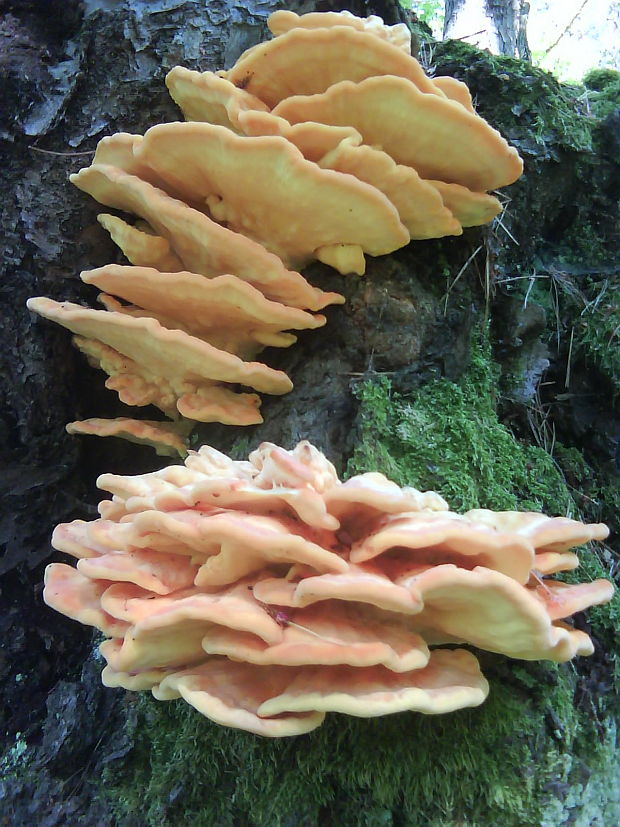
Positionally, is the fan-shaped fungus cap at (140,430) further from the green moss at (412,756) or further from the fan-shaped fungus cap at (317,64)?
the fan-shaped fungus cap at (317,64)

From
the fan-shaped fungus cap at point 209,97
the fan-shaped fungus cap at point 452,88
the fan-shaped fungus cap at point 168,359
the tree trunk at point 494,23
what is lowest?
the fan-shaped fungus cap at point 168,359

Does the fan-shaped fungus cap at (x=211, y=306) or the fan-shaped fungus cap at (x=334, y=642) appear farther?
the fan-shaped fungus cap at (x=211, y=306)

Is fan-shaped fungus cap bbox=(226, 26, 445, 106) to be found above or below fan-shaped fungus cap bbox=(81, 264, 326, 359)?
above

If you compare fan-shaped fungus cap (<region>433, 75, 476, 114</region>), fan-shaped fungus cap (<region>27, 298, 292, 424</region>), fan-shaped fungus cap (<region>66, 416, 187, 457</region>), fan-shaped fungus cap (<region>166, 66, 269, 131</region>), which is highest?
fan-shaped fungus cap (<region>433, 75, 476, 114</region>)

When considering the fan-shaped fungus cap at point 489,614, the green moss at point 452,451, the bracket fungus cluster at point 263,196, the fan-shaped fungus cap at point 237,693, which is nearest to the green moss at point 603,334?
the green moss at point 452,451

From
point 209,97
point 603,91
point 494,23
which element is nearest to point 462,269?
point 209,97

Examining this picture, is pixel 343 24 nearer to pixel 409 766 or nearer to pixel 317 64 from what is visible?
pixel 317 64

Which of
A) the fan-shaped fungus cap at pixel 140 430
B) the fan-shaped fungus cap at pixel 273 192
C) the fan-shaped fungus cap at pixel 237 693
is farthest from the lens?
the fan-shaped fungus cap at pixel 140 430

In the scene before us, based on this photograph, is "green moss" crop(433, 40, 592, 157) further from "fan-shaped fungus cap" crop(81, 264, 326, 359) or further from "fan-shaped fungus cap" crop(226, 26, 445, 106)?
"fan-shaped fungus cap" crop(81, 264, 326, 359)

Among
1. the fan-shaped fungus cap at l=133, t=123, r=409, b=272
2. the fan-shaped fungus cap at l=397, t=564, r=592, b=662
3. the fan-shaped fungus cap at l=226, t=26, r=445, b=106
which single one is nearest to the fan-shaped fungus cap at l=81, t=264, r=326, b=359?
the fan-shaped fungus cap at l=133, t=123, r=409, b=272
